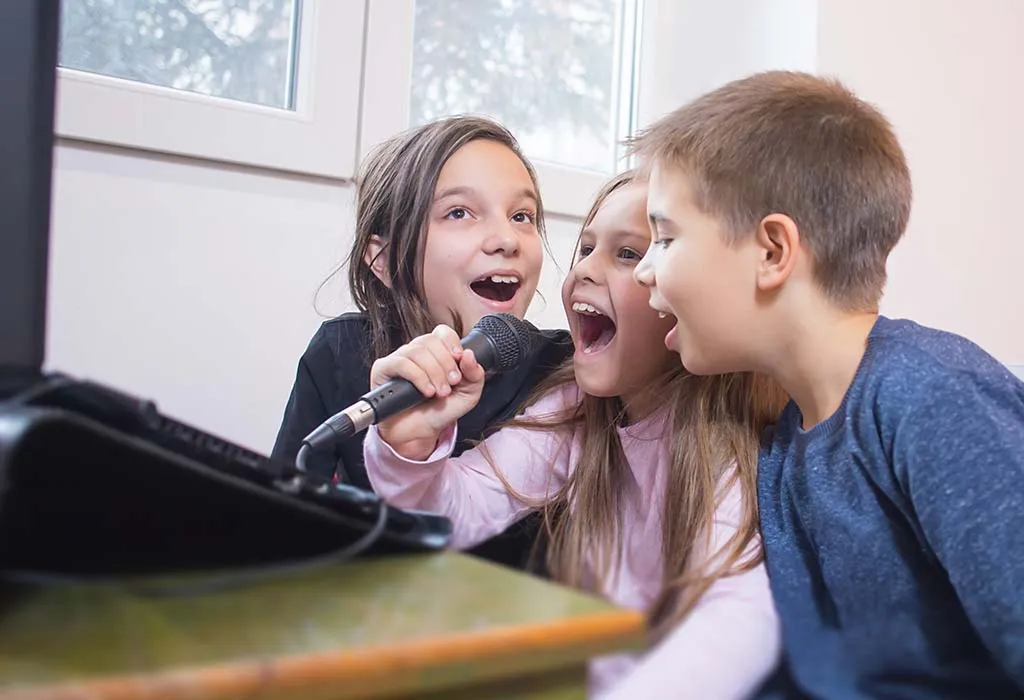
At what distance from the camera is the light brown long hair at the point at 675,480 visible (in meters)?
0.47

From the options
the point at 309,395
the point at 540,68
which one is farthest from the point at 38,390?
the point at 540,68

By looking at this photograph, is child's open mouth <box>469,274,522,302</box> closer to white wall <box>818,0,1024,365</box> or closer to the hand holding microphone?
the hand holding microphone

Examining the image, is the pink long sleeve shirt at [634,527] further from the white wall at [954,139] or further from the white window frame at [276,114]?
the white wall at [954,139]

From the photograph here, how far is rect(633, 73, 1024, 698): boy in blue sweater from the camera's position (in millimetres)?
574

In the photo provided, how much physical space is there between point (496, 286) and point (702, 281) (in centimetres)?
37

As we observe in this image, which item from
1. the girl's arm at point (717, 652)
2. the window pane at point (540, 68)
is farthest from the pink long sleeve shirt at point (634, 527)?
the window pane at point (540, 68)

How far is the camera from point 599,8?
1.74 metres

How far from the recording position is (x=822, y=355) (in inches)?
28.3

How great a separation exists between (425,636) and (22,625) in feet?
0.44

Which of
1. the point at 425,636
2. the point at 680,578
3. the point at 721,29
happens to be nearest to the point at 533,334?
the point at 680,578

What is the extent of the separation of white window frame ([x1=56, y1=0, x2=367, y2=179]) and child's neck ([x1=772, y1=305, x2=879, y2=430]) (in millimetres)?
635

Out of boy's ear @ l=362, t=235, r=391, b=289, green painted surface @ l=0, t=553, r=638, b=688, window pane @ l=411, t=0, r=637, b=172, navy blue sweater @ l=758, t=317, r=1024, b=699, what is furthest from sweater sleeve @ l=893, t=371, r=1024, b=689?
window pane @ l=411, t=0, r=637, b=172

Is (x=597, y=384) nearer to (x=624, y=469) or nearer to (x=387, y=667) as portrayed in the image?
(x=624, y=469)

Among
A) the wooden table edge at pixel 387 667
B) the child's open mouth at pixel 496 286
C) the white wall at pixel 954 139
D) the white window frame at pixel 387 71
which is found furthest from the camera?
the white wall at pixel 954 139
